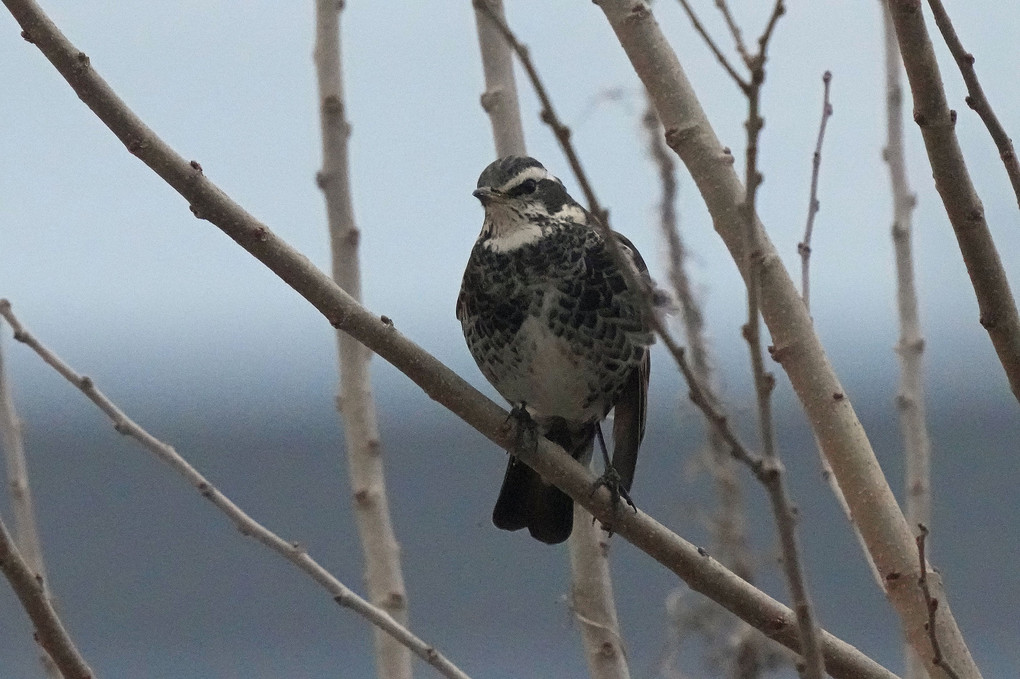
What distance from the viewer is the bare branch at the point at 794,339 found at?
97.0 inches

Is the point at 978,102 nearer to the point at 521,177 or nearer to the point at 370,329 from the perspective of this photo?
the point at 370,329

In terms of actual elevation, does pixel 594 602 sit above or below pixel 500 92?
below

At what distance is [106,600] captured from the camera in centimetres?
984

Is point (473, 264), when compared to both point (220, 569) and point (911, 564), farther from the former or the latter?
point (220, 569)

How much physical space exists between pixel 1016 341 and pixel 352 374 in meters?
1.74

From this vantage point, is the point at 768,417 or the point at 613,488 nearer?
the point at 768,417

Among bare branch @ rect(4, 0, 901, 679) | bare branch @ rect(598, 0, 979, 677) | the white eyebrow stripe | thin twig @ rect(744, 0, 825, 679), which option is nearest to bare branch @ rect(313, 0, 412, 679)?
the white eyebrow stripe

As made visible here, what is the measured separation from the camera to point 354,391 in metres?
3.37

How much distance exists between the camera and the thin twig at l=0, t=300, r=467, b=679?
2.59 meters

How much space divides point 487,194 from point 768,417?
1936 millimetres

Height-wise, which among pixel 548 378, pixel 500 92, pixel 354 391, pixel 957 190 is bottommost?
pixel 957 190

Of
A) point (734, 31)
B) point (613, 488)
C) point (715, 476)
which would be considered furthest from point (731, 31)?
point (715, 476)

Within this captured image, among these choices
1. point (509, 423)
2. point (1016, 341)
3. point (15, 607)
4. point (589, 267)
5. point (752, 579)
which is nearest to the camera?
point (1016, 341)

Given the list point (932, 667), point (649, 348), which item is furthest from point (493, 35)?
point (932, 667)
